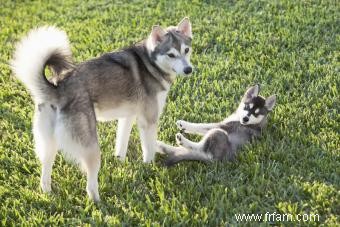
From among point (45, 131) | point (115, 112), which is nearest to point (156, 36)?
point (115, 112)

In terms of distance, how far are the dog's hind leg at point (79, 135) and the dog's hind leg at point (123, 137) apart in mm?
836

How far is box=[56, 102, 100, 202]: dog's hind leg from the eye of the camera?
3814mm

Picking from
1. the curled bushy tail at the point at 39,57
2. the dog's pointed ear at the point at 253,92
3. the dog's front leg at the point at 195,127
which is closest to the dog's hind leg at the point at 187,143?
the dog's front leg at the point at 195,127

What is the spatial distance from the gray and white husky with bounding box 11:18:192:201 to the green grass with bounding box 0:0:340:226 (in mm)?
288

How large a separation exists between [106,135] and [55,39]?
1701 mm

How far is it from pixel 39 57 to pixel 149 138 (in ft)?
4.41

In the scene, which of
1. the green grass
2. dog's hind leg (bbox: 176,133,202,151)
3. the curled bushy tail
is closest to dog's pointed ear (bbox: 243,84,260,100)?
the green grass

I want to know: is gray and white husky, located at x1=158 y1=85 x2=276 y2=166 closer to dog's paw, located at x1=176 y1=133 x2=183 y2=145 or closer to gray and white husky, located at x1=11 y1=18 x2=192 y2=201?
dog's paw, located at x1=176 y1=133 x2=183 y2=145

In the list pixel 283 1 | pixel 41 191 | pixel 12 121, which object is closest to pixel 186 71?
pixel 41 191

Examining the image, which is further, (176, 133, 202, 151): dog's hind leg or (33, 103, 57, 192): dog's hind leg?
(176, 133, 202, 151): dog's hind leg

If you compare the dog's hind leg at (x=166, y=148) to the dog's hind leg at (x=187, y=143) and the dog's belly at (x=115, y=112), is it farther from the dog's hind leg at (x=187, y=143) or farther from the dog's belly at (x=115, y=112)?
the dog's belly at (x=115, y=112)

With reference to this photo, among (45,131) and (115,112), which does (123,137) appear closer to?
(115,112)

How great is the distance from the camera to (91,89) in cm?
405

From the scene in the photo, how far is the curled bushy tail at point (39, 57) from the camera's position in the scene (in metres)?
3.73
